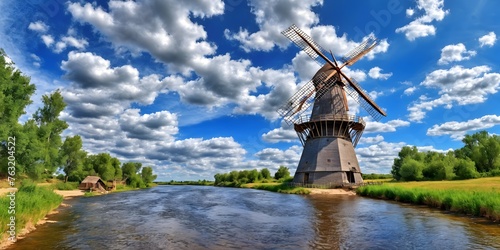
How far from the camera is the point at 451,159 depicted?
223 feet

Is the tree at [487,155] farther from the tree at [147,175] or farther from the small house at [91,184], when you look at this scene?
the tree at [147,175]

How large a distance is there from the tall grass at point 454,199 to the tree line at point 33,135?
35.9 meters

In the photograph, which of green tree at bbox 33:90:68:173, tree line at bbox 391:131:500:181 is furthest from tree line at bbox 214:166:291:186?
green tree at bbox 33:90:68:173

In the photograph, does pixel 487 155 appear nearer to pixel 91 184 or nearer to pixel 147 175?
pixel 91 184

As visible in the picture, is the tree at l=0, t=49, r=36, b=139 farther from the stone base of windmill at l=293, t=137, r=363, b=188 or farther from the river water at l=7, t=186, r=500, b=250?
the stone base of windmill at l=293, t=137, r=363, b=188

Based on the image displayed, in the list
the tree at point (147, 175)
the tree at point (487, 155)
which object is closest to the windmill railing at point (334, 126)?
the tree at point (487, 155)

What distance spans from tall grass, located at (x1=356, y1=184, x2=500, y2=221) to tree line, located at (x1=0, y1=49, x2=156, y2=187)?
35.9 metres

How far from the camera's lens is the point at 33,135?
30.2 m

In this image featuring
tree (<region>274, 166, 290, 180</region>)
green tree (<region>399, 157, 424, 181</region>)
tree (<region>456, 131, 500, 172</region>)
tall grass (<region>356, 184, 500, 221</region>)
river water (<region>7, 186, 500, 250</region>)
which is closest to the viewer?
river water (<region>7, 186, 500, 250</region>)

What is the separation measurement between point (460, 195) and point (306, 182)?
25.7 m

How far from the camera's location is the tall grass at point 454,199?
18484 mm

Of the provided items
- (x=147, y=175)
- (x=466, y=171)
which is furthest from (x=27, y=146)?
(x=147, y=175)

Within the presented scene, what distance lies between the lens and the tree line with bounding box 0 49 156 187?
26.8 m

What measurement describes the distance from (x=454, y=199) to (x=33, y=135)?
3843cm
